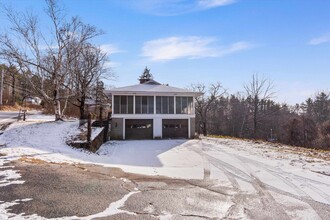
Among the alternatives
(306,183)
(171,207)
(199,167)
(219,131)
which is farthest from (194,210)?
(219,131)

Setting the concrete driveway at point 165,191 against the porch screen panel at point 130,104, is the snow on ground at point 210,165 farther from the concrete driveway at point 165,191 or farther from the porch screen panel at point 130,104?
the porch screen panel at point 130,104

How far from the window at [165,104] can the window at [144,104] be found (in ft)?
1.61

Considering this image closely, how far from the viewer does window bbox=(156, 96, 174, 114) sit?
73.6 feet

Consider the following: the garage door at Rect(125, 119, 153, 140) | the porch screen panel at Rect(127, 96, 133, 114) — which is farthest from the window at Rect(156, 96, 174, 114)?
the porch screen panel at Rect(127, 96, 133, 114)

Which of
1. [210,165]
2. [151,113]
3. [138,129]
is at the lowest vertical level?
[210,165]

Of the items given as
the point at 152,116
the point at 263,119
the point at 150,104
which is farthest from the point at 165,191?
the point at 263,119

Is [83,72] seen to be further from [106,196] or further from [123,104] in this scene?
[106,196]

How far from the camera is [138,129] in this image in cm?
2198

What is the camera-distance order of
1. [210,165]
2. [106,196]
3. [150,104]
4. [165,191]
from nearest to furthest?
[106,196]
[165,191]
[210,165]
[150,104]

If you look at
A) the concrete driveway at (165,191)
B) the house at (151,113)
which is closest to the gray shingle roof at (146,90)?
the house at (151,113)

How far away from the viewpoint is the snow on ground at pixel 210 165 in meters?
7.39

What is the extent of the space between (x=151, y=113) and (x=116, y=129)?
3052 millimetres

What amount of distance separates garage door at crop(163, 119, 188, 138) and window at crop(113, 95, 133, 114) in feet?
9.92

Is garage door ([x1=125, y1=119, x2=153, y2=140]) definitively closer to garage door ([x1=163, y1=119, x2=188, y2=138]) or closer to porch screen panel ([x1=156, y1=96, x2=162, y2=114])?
porch screen panel ([x1=156, y1=96, x2=162, y2=114])
